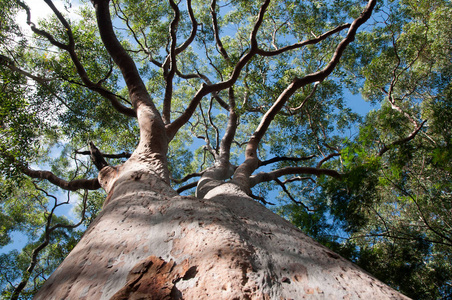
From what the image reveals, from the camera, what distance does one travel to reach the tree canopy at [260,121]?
3.53 m

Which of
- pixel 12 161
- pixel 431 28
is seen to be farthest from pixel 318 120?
pixel 12 161

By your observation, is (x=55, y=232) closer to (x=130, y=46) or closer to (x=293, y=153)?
(x=130, y=46)

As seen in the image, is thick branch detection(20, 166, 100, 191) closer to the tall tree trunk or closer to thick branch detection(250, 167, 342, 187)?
the tall tree trunk

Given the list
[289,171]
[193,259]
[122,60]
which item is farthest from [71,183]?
[289,171]

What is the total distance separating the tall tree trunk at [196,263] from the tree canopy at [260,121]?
1.10 m

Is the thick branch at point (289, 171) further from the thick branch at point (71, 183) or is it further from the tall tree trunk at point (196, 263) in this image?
the tall tree trunk at point (196, 263)

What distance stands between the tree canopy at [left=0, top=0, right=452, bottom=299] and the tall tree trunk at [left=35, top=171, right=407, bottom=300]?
1099mm

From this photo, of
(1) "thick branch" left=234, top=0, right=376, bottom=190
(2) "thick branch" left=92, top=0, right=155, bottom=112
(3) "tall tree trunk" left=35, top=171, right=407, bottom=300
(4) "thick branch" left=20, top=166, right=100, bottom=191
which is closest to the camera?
(3) "tall tree trunk" left=35, top=171, right=407, bottom=300

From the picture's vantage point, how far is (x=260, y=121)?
679 cm

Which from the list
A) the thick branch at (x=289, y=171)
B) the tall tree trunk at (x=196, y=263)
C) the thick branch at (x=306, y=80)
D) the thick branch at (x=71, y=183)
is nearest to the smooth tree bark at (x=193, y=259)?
the tall tree trunk at (x=196, y=263)

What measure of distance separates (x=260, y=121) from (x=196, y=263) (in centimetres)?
598

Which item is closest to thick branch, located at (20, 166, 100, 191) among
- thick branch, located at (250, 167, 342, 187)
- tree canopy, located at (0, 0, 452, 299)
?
tree canopy, located at (0, 0, 452, 299)

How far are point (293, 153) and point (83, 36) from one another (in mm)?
7180

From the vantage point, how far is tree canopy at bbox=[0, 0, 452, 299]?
3.53m
